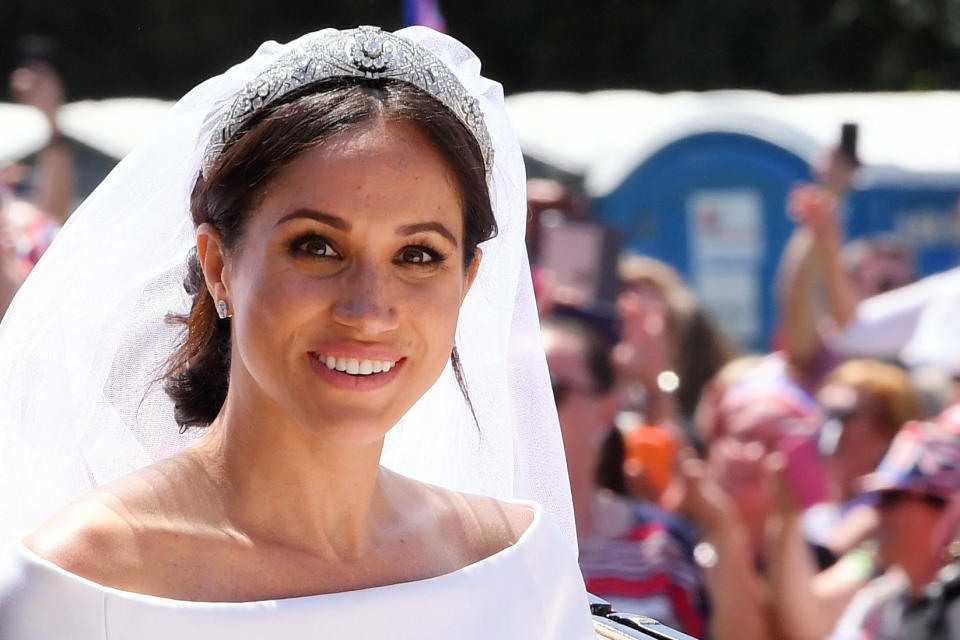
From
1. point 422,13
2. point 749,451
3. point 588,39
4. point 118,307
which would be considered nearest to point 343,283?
point 118,307

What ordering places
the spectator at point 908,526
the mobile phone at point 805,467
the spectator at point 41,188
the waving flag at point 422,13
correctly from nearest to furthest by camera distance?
the spectator at point 908,526, the mobile phone at point 805,467, the spectator at point 41,188, the waving flag at point 422,13

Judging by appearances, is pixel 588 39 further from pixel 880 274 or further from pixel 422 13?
pixel 422 13

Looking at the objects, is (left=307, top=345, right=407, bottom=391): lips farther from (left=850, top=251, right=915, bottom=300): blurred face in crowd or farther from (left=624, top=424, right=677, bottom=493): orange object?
(left=850, top=251, right=915, bottom=300): blurred face in crowd

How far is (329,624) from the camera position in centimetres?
179

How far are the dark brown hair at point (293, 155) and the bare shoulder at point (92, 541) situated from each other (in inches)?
14.1

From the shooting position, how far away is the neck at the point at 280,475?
1.85 metres

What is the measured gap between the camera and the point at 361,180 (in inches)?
69.4

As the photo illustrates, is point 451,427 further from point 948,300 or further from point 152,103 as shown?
A: point 152,103

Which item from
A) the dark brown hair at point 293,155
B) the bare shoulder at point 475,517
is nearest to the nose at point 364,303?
the dark brown hair at point 293,155

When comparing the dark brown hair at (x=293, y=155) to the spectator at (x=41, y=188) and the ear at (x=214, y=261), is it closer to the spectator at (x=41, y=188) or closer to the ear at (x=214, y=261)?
the ear at (x=214, y=261)

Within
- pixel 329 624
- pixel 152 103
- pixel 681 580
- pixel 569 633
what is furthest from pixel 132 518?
pixel 152 103

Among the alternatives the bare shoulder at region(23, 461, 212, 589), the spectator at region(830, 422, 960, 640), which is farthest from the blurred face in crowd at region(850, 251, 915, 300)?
the bare shoulder at region(23, 461, 212, 589)

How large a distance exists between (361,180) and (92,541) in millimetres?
522

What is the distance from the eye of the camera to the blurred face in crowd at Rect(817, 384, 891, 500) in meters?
4.29
